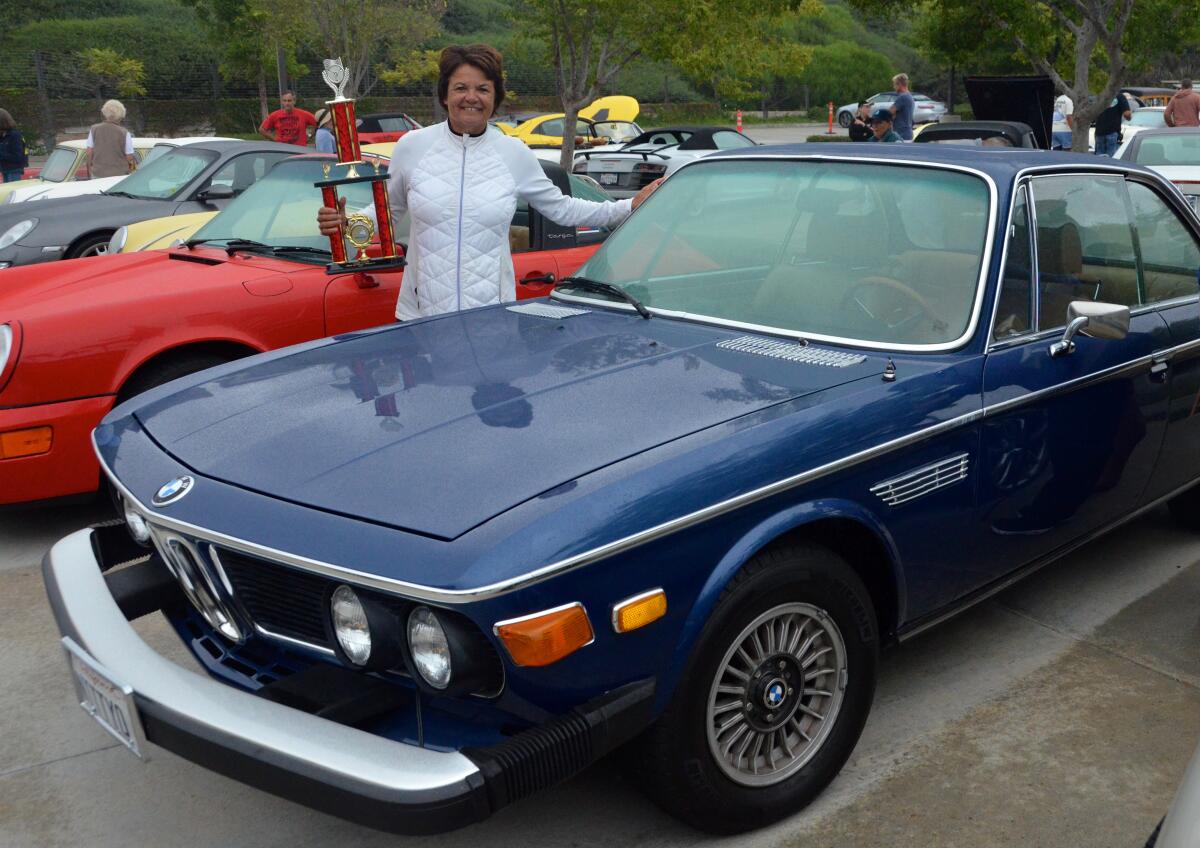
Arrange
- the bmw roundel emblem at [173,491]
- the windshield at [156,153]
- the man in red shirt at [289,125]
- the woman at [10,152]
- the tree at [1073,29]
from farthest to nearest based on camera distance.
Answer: the woman at [10,152], the man in red shirt at [289,125], the tree at [1073,29], the windshield at [156,153], the bmw roundel emblem at [173,491]

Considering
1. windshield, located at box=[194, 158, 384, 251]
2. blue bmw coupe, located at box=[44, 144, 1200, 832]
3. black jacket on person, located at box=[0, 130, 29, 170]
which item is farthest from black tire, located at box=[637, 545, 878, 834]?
black jacket on person, located at box=[0, 130, 29, 170]

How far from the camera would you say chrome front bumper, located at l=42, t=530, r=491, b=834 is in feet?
7.32

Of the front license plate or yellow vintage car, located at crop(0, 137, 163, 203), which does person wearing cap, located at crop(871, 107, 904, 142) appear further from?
the front license plate

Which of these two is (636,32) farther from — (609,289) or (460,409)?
(460,409)

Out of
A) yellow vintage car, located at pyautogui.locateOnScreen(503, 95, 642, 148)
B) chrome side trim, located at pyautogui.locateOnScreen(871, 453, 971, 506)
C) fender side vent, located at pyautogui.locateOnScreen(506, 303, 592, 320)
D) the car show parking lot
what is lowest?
the car show parking lot

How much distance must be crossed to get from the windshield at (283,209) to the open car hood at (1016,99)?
9870 mm

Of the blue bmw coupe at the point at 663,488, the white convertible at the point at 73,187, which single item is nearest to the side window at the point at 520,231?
the blue bmw coupe at the point at 663,488

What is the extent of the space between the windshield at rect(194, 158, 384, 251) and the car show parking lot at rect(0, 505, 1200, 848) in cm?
220

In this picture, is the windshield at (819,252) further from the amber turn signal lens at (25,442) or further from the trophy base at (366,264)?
the amber turn signal lens at (25,442)

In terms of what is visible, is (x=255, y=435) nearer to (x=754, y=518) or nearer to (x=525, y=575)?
(x=525, y=575)

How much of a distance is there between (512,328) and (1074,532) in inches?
73.5

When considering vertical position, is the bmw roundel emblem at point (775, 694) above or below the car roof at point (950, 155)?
below

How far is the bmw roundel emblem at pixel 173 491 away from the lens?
275cm

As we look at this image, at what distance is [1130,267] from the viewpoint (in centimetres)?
412
